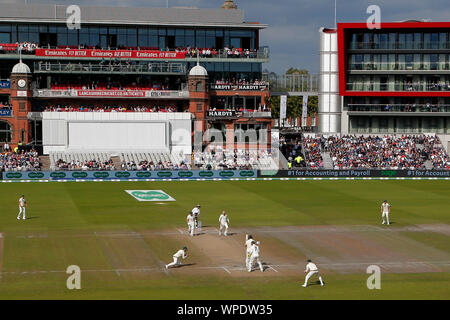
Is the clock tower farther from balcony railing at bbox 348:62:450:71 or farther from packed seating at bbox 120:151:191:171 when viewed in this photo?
balcony railing at bbox 348:62:450:71

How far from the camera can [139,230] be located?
131 ft

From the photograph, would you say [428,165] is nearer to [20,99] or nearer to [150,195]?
[150,195]

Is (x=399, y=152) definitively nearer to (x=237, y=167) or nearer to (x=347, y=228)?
(x=237, y=167)

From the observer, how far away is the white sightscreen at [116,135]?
260ft

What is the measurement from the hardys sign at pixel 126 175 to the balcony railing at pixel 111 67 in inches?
774

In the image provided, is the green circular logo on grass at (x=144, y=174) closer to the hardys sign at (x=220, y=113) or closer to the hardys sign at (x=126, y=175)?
the hardys sign at (x=126, y=175)

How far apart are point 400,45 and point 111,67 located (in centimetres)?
3617

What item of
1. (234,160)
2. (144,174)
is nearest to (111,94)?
(144,174)

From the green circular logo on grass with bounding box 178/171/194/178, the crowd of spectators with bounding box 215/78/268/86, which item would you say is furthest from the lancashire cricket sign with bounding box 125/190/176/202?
the crowd of spectators with bounding box 215/78/268/86

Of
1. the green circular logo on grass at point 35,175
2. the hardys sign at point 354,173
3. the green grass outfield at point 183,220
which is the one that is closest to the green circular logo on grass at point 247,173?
the hardys sign at point 354,173

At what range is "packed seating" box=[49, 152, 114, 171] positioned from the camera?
2825 inches

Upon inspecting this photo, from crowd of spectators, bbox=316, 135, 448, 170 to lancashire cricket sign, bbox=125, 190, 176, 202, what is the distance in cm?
2616
